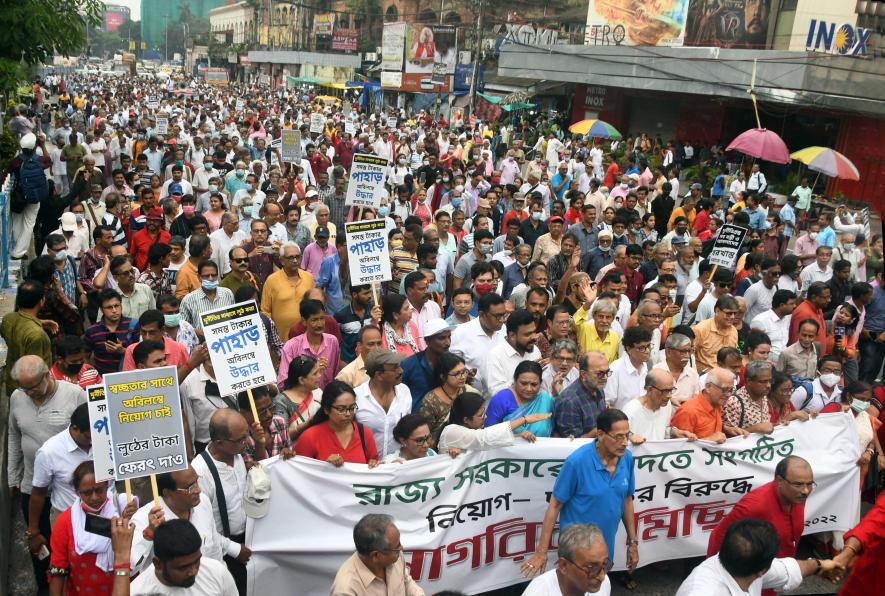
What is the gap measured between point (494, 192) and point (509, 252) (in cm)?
426

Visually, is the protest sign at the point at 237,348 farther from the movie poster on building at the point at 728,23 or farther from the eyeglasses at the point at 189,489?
the movie poster on building at the point at 728,23

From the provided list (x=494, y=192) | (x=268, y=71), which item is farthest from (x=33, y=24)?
(x=268, y=71)

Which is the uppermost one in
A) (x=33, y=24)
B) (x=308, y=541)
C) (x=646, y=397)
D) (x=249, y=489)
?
(x=33, y=24)

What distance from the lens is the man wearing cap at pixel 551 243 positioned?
33.0 ft

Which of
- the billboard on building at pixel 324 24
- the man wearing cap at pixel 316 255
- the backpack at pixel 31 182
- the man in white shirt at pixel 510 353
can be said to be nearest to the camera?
the man in white shirt at pixel 510 353

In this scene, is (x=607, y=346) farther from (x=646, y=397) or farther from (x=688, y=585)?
(x=688, y=585)

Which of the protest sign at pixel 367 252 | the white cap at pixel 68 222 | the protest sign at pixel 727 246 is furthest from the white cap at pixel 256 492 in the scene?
the white cap at pixel 68 222

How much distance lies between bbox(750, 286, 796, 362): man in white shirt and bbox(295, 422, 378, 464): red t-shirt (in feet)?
14.8

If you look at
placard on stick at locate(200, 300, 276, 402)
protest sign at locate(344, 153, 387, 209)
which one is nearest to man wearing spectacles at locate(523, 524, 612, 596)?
placard on stick at locate(200, 300, 276, 402)

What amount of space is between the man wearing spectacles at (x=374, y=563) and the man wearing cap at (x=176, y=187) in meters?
9.01

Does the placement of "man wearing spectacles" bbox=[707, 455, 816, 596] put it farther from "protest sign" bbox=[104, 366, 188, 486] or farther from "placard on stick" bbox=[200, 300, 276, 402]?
"protest sign" bbox=[104, 366, 188, 486]

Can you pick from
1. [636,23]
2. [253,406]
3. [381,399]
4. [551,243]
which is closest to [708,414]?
[381,399]

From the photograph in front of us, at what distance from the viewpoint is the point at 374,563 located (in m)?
3.85

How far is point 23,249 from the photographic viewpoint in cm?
1030
